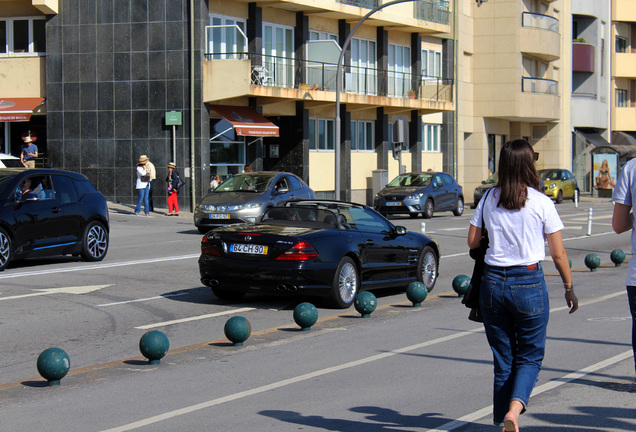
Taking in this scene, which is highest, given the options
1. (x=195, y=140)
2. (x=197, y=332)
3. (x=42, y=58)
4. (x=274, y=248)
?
(x=42, y=58)

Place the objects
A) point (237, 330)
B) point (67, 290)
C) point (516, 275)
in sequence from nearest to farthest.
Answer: point (516, 275), point (237, 330), point (67, 290)

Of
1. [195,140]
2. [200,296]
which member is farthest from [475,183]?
[200,296]

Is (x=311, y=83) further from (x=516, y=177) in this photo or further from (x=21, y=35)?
(x=516, y=177)

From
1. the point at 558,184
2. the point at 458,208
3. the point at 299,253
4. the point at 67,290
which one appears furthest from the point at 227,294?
the point at 558,184

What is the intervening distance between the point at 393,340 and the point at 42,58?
86.8 feet

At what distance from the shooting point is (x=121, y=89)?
A: 105 ft

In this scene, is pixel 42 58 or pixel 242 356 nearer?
pixel 242 356

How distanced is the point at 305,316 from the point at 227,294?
2.81 m

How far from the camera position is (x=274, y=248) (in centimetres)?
1134

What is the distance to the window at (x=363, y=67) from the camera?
3878 centimetres

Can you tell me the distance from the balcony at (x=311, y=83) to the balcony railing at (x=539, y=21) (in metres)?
8.18

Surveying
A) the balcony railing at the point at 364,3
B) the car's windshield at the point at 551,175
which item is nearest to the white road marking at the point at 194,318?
the balcony railing at the point at 364,3

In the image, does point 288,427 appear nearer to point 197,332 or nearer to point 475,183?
point 197,332

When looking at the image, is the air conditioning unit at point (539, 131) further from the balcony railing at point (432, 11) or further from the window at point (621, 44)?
the balcony railing at point (432, 11)
